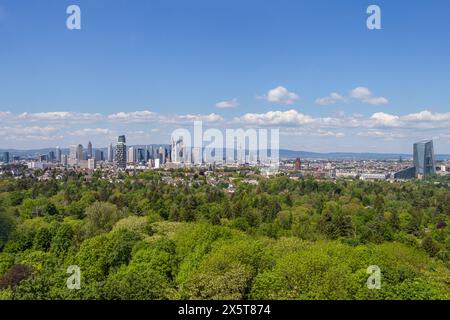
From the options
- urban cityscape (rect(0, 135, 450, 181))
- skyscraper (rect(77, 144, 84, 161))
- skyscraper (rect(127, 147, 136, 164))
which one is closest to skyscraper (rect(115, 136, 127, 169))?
urban cityscape (rect(0, 135, 450, 181))

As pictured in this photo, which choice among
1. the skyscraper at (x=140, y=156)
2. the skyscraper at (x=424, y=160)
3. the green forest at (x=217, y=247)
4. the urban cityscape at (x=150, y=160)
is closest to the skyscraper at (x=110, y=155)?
the urban cityscape at (x=150, y=160)

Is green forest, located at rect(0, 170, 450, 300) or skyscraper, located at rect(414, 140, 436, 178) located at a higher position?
skyscraper, located at rect(414, 140, 436, 178)

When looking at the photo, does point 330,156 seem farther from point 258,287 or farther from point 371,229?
point 258,287

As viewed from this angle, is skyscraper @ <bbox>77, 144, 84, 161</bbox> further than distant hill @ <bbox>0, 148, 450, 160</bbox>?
No

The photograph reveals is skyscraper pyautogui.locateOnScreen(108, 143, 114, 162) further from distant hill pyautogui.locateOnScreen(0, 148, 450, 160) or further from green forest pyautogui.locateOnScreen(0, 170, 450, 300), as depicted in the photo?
green forest pyautogui.locateOnScreen(0, 170, 450, 300)

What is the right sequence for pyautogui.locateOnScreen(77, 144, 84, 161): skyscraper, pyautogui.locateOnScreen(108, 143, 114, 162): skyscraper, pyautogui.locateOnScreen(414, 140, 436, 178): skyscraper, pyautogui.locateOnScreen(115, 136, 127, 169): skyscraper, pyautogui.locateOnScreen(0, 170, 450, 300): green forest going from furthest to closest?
pyautogui.locateOnScreen(414, 140, 436, 178): skyscraper → pyautogui.locateOnScreen(108, 143, 114, 162): skyscraper → pyautogui.locateOnScreen(115, 136, 127, 169): skyscraper → pyautogui.locateOnScreen(77, 144, 84, 161): skyscraper → pyautogui.locateOnScreen(0, 170, 450, 300): green forest

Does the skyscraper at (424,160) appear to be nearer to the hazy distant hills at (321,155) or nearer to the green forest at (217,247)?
the hazy distant hills at (321,155)

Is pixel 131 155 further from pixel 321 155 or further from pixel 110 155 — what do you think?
pixel 321 155
